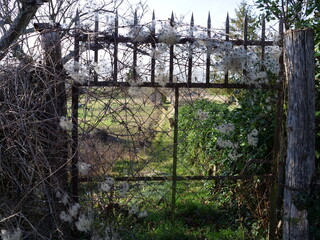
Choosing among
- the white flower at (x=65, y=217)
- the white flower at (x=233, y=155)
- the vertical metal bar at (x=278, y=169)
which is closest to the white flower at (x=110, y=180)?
the white flower at (x=65, y=217)

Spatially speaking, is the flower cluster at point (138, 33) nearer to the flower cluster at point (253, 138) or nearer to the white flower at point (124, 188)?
the white flower at point (124, 188)

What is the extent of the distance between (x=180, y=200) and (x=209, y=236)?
0.84 metres

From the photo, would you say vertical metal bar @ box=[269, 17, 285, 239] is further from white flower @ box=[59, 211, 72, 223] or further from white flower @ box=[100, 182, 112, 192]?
white flower @ box=[59, 211, 72, 223]

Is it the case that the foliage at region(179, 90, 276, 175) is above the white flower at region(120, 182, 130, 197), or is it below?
above

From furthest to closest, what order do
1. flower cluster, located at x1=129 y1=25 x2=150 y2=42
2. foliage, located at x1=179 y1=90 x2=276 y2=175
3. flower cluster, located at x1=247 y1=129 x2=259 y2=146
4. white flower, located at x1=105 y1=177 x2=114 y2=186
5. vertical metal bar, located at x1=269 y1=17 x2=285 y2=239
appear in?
1. foliage, located at x1=179 y1=90 x2=276 y2=175
2. flower cluster, located at x1=247 y1=129 x2=259 y2=146
3. vertical metal bar, located at x1=269 y1=17 x2=285 y2=239
4. flower cluster, located at x1=129 y1=25 x2=150 y2=42
5. white flower, located at x1=105 y1=177 x2=114 y2=186

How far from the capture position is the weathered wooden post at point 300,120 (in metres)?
2.58

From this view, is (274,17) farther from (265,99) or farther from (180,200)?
(180,200)

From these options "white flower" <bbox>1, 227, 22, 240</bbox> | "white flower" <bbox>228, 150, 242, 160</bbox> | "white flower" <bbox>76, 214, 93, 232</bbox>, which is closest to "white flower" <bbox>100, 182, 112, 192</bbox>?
"white flower" <bbox>76, 214, 93, 232</bbox>

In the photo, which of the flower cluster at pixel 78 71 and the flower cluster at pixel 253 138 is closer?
the flower cluster at pixel 78 71

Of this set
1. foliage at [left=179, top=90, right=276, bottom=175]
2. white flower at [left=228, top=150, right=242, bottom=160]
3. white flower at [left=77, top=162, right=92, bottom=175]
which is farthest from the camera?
white flower at [left=228, top=150, right=242, bottom=160]

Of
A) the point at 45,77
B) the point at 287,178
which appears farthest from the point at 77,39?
the point at 287,178

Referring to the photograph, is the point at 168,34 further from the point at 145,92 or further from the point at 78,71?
the point at 78,71

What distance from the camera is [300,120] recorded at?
2598 millimetres

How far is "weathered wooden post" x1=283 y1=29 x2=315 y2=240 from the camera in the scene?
2.58 meters
